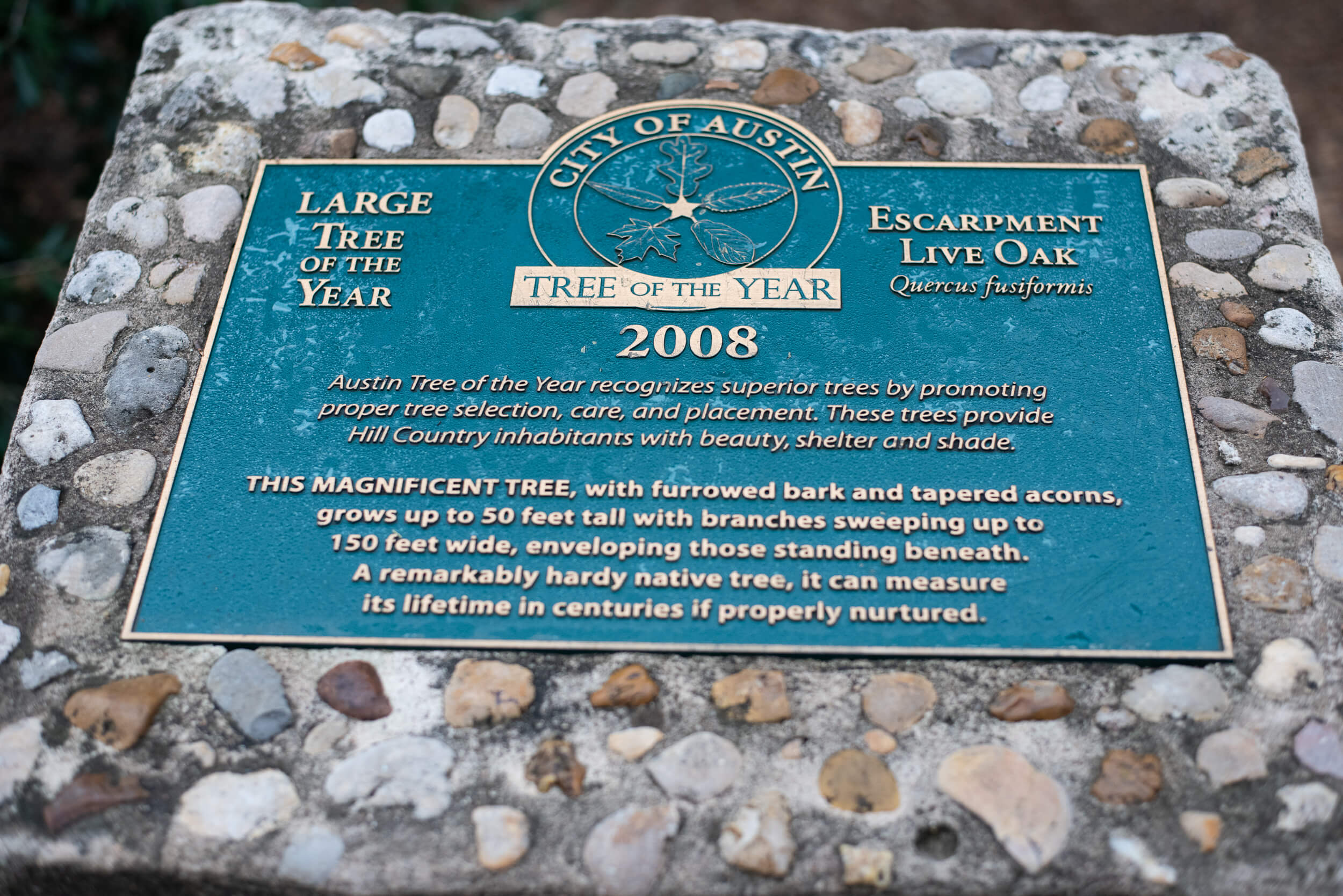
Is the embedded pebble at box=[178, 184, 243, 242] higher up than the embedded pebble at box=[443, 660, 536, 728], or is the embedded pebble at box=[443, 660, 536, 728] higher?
the embedded pebble at box=[178, 184, 243, 242]

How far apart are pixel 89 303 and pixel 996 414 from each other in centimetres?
298

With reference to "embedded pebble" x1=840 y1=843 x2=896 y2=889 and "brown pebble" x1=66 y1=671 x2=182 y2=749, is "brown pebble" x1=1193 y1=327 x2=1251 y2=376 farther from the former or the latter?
"brown pebble" x1=66 y1=671 x2=182 y2=749

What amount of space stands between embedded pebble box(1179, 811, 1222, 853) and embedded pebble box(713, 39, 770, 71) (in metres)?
2.83

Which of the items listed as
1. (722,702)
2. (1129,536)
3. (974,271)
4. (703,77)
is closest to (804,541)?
(722,702)

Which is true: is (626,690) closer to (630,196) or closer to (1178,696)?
(1178,696)

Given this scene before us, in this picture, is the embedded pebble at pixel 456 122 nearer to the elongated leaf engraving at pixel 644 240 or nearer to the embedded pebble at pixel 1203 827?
the elongated leaf engraving at pixel 644 240

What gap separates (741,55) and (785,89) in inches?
9.8

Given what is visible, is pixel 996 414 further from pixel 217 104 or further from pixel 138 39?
pixel 138 39

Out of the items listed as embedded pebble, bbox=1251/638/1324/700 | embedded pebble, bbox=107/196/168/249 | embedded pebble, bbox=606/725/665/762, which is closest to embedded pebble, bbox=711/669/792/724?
embedded pebble, bbox=606/725/665/762

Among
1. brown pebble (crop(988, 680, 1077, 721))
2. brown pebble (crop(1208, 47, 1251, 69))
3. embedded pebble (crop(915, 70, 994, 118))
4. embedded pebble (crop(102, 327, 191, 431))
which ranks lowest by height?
brown pebble (crop(988, 680, 1077, 721))

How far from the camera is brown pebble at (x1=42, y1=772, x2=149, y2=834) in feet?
7.79

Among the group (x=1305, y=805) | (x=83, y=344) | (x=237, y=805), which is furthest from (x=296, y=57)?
(x=1305, y=805)

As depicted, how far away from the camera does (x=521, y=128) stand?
11.4 ft

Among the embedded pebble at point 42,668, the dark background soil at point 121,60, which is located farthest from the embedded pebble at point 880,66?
the embedded pebble at point 42,668
